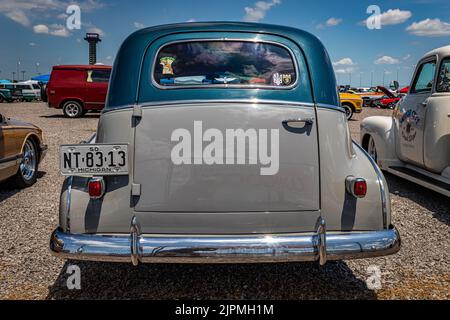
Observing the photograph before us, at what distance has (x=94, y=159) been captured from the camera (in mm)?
2363

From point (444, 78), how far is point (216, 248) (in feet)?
13.4

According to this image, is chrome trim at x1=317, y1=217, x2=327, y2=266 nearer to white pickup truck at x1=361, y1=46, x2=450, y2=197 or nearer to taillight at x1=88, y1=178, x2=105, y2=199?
taillight at x1=88, y1=178, x2=105, y2=199

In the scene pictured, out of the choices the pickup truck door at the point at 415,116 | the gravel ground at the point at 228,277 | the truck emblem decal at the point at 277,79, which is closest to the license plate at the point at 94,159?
the gravel ground at the point at 228,277

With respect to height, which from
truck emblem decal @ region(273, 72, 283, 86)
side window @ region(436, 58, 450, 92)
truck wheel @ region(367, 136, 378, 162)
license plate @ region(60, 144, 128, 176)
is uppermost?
side window @ region(436, 58, 450, 92)

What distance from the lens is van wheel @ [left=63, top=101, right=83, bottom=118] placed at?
53.4 ft

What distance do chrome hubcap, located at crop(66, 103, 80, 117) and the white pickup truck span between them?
13549 mm

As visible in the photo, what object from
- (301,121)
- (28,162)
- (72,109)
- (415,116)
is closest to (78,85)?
(72,109)

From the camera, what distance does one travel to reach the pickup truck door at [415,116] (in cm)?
492

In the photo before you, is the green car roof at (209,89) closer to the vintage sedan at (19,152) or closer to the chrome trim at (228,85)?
the chrome trim at (228,85)

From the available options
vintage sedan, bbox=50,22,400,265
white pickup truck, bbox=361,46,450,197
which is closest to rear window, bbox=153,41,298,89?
vintage sedan, bbox=50,22,400,265

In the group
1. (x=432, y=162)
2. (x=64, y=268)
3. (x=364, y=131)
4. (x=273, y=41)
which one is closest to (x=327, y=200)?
(x=273, y=41)

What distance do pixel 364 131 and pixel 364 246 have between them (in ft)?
15.8

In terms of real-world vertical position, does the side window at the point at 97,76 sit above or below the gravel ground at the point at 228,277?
above

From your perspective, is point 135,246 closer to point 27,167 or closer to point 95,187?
point 95,187
